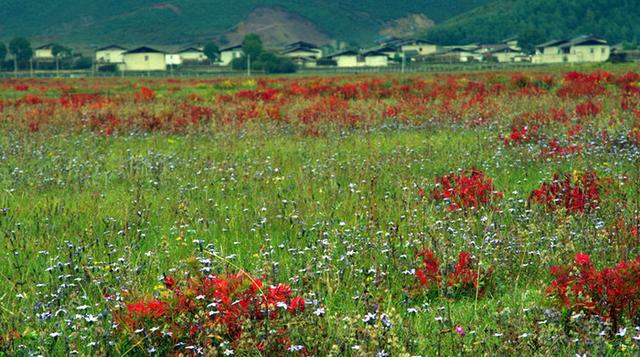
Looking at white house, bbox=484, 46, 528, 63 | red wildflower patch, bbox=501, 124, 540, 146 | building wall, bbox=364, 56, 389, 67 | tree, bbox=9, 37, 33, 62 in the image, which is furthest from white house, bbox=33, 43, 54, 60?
red wildflower patch, bbox=501, 124, 540, 146

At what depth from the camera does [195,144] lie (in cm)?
1356

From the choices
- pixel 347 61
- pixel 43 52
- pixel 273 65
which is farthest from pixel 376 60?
pixel 43 52

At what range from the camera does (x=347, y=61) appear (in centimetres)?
12862

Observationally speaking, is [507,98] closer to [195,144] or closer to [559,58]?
[195,144]

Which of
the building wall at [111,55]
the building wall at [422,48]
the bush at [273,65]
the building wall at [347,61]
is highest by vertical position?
the building wall at [422,48]

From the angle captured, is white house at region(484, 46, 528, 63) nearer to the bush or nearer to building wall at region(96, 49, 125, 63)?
the bush

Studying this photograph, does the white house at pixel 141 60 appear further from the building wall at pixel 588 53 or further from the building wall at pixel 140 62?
the building wall at pixel 588 53

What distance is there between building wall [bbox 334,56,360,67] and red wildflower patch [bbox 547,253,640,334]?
412 feet

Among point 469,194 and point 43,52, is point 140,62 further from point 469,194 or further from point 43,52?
point 469,194

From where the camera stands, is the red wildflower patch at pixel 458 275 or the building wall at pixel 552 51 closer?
the red wildflower patch at pixel 458 275

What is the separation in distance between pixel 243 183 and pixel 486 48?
164 m

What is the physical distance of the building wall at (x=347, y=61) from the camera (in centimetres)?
12862

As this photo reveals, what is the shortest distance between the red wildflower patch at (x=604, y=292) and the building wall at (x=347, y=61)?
126 metres

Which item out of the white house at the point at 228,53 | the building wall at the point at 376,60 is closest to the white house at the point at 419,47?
the building wall at the point at 376,60
